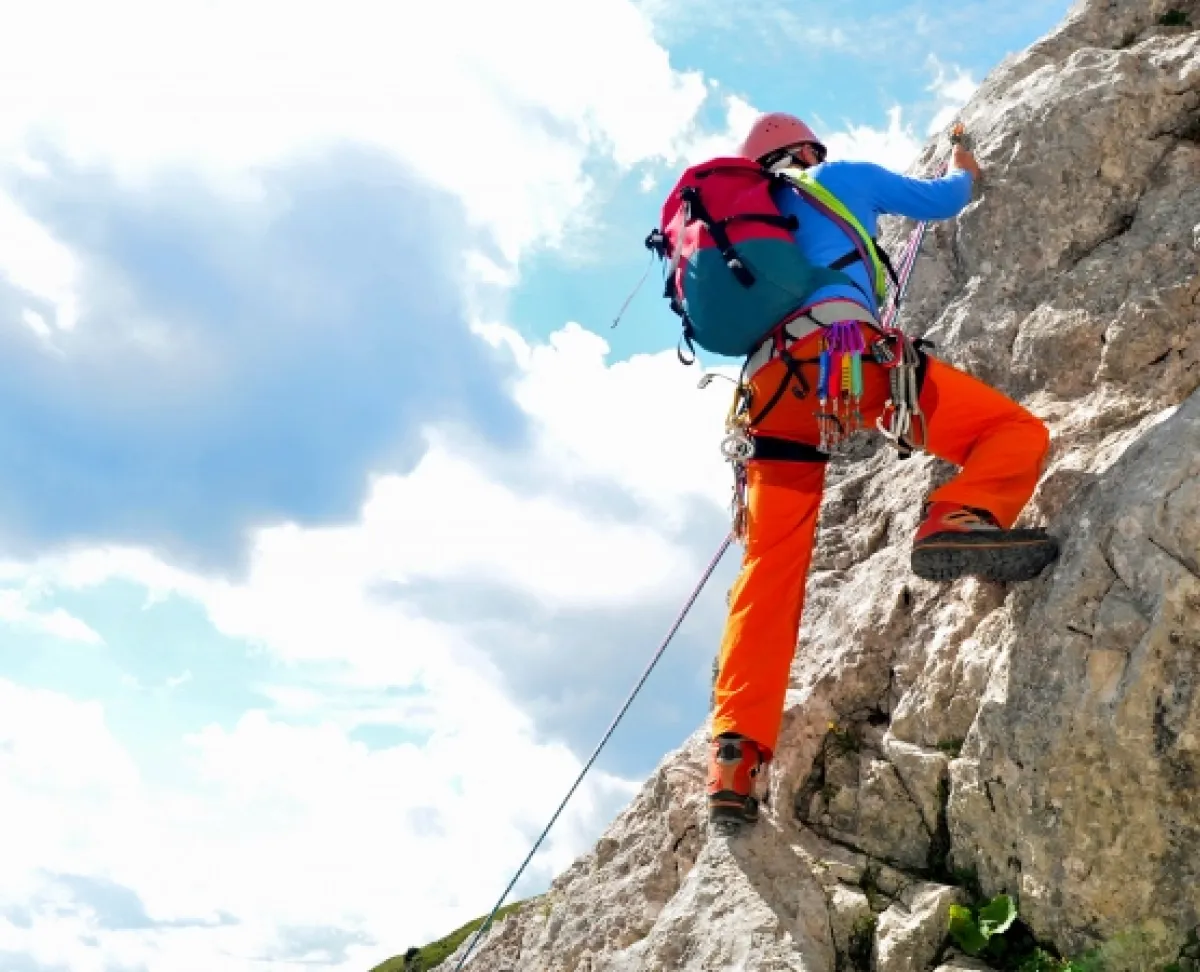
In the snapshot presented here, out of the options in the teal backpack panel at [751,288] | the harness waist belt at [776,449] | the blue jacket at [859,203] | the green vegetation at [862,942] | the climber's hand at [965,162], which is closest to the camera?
the green vegetation at [862,942]

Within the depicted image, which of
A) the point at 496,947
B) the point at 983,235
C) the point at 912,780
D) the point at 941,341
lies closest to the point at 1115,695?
the point at 912,780

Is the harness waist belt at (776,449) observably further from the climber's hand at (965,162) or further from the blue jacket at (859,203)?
the climber's hand at (965,162)

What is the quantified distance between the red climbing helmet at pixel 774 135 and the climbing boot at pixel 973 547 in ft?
10.2

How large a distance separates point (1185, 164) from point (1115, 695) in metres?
4.87

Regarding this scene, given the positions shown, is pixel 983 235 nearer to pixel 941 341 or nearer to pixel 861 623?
pixel 941 341

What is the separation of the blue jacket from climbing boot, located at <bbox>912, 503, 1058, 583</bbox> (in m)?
1.67

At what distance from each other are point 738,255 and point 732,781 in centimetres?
347

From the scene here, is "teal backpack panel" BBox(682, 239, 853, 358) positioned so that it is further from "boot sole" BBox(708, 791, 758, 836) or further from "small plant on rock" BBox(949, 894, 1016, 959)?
"small plant on rock" BBox(949, 894, 1016, 959)

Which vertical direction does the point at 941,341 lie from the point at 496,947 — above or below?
above

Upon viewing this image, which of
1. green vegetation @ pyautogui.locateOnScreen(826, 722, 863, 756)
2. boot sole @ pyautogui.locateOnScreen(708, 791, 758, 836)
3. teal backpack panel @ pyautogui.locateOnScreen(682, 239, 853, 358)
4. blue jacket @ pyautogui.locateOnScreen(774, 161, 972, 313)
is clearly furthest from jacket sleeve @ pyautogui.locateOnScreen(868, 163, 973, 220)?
boot sole @ pyautogui.locateOnScreen(708, 791, 758, 836)

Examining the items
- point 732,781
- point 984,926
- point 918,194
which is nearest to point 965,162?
point 918,194

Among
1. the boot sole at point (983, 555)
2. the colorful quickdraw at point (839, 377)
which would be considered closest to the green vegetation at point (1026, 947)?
the boot sole at point (983, 555)

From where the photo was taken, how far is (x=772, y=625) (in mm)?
7605

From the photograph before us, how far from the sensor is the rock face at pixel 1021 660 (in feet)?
21.6
